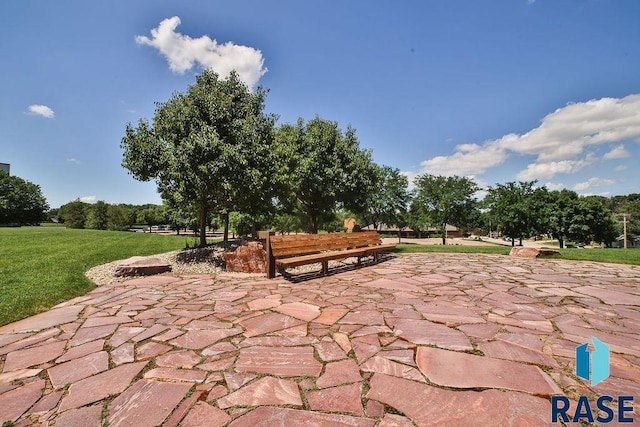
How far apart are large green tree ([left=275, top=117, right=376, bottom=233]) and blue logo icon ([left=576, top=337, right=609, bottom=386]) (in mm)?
10217

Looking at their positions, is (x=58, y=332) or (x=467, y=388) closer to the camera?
(x=467, y=388)

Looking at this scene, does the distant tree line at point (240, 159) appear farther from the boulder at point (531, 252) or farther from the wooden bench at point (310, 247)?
the boulder at point (531, 252)

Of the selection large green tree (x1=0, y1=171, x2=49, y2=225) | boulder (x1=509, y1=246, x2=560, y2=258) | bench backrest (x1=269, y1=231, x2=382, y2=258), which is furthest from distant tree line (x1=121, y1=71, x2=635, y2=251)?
large green tree (x1=0, y1=171, x2=49, y2=225)

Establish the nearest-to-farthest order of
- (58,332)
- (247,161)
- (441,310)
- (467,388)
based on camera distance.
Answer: (467,388)
(58,332)
(441,310)
(247,161)

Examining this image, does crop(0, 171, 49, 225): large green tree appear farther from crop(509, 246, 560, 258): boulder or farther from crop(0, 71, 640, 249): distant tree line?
crop(509, 246, 560, 258): boulder

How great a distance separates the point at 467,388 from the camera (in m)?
2.19

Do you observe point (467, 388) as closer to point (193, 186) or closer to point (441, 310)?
point (441, 310)

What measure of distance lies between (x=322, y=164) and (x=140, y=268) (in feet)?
27.4

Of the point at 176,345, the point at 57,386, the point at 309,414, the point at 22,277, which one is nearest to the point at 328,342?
the point at 309,414

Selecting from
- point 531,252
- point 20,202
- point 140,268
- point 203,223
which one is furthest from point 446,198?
point 20,202

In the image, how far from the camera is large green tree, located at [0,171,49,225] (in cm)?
4678

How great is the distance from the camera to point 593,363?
101 inches

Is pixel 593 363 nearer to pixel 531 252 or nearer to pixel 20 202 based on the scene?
pixel 531 252

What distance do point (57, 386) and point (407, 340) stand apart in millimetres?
3126
